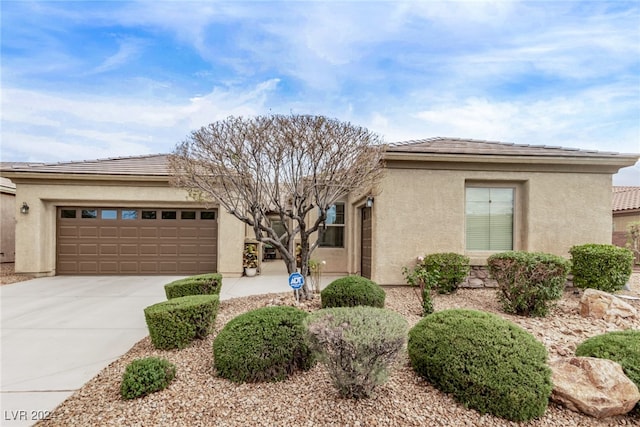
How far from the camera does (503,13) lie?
7.57 metres

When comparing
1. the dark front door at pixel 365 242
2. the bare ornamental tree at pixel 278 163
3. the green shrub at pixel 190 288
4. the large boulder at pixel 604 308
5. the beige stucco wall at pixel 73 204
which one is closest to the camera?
the large boulder at pixel 604 308

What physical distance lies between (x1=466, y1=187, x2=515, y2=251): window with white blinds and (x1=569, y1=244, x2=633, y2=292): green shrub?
5.63 feet

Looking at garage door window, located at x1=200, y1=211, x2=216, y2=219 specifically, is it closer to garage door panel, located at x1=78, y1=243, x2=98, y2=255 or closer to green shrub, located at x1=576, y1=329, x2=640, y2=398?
garage door panel, located at x1=78, y1=243, x2=98, y2=255

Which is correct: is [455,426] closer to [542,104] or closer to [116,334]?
[116,334]

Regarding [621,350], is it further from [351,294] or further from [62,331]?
[62,331]

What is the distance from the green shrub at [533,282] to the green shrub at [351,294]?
2504 mm

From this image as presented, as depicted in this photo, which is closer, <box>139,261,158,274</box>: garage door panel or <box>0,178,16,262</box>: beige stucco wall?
<box>139,261,158,274</box>: garage door panel

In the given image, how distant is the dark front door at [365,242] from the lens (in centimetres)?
912

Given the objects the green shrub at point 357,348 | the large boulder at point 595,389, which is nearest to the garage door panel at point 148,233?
the green shrub at point 357,348

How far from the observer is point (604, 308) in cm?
552

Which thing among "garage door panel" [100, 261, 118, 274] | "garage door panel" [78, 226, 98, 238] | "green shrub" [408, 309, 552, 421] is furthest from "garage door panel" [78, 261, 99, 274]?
"green shrub" [408, 309, 552, 421]

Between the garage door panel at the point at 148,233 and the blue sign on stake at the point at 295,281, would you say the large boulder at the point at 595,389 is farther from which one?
the garage door panel at the point at 148,233

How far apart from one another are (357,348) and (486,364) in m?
1.27

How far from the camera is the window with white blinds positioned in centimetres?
838
